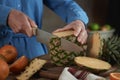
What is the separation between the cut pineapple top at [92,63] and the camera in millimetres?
1045

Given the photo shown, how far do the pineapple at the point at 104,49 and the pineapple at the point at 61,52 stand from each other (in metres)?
0.04

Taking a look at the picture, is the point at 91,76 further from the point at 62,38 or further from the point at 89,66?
the point at 62,38

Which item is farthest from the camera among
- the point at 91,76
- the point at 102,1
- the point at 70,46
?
the point at 102,1

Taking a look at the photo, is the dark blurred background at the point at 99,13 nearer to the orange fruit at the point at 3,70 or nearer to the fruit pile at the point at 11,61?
the fruit pile at the point at 11,61

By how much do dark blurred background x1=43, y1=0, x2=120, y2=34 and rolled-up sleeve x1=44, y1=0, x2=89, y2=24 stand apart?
133 centimetres

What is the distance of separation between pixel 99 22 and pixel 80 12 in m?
1.71

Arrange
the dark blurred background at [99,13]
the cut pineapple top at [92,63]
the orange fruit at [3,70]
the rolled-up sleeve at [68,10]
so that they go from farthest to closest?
the dark blurred background at [99,13] → the rolled-up sleeve at [68,10] → the cut pineapple top at [92,63] → the orange fruit at [3,70]

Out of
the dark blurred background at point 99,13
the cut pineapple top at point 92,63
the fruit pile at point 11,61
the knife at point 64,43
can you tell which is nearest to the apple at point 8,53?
the fruit pile at point 11,61

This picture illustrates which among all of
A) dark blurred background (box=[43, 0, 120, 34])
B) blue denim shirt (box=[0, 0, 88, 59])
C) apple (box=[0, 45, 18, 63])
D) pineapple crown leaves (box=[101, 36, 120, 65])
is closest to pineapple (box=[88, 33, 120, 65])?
pineapple crown leaves (box=[101, 36, 120, 65])

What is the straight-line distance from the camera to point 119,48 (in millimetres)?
1151

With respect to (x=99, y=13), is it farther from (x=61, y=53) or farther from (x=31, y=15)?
(x=61, y=53)

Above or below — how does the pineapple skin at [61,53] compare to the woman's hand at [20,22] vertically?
below

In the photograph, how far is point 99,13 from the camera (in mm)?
2996

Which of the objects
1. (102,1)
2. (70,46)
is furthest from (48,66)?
(102,1)
